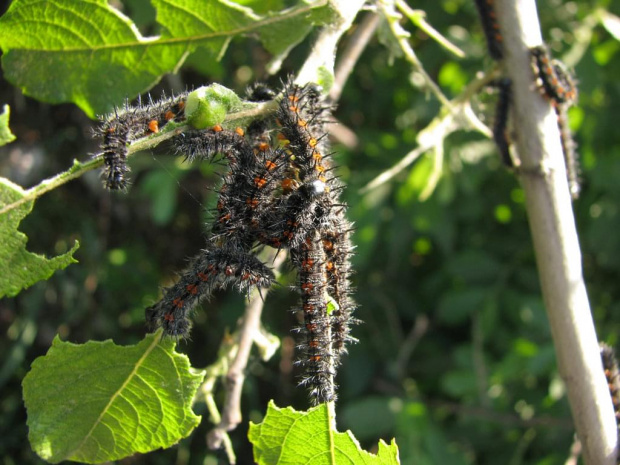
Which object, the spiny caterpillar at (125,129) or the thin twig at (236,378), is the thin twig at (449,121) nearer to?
the thin twig at (236,378)

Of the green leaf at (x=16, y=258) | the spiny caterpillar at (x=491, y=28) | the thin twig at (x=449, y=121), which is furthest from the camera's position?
the thin twig at (x=449, y=121)

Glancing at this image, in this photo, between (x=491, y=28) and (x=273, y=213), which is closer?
(x=273, y=213)

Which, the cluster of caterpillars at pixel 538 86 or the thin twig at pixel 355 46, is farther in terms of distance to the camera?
the thin twig at pixel 355 46

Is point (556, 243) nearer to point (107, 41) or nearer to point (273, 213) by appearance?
point (273, 213)

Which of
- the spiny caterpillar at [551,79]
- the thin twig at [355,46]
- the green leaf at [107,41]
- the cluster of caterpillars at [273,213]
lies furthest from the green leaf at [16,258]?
the spiny caterpillar at [551,79]

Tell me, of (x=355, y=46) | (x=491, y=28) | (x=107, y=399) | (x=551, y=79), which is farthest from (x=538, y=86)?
(x=107, y=399)
